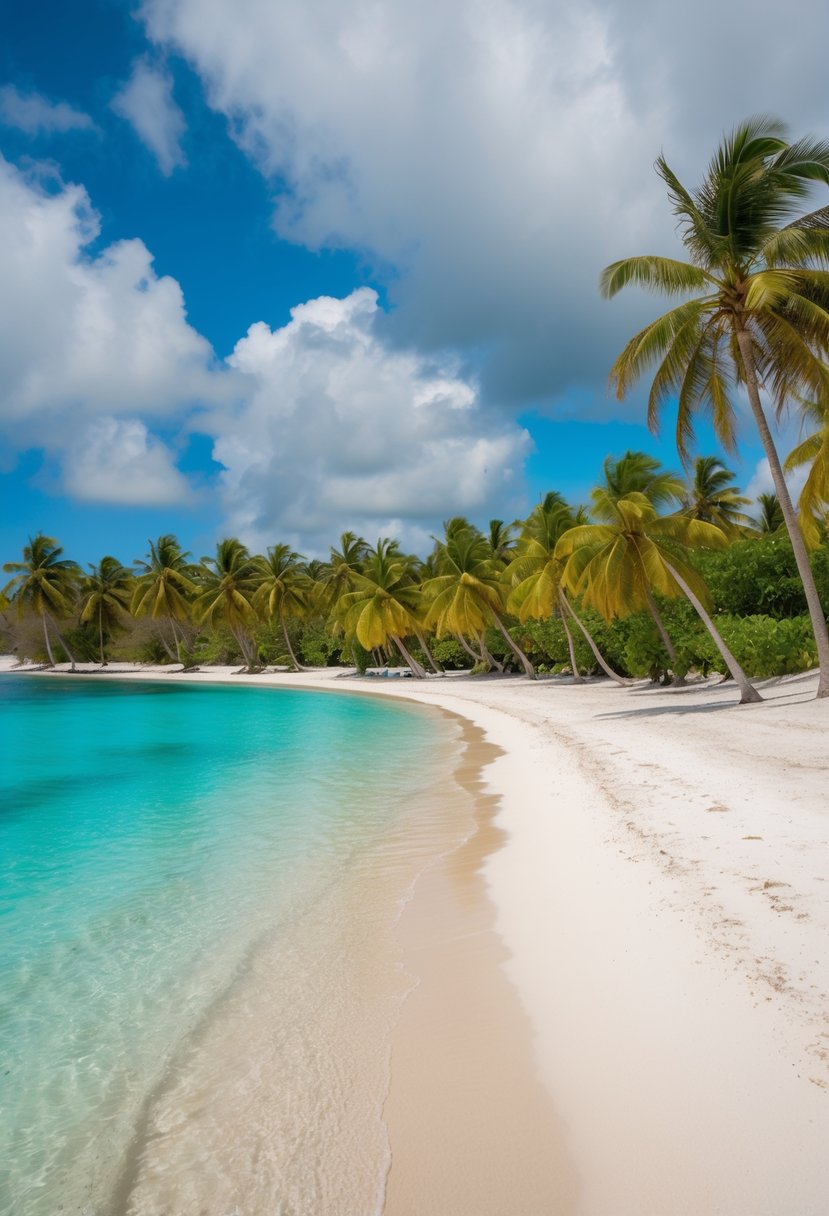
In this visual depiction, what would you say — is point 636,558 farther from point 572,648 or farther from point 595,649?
point 572,648

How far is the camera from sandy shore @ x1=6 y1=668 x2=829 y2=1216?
228 centimetres

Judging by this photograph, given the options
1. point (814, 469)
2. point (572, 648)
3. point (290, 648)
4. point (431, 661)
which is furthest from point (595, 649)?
point (290, 648)

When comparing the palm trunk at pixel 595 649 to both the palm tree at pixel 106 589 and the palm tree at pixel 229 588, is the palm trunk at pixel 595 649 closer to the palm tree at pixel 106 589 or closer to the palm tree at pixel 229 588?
the palm tree at pixel 229 588

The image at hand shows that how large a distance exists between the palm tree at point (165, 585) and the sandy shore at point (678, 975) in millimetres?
47567

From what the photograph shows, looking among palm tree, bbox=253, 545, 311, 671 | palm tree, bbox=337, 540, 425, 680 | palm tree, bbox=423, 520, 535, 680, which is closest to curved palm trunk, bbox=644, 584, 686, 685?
palm tree, bbox=423, 520, 535, 680

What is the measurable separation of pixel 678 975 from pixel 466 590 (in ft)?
85.1

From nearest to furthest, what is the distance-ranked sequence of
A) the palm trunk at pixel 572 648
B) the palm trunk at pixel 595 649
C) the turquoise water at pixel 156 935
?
the turquoise water at pixel 156 935 → the palm trunk at pixel 595 649 → the palm trunk at pixel 572 648

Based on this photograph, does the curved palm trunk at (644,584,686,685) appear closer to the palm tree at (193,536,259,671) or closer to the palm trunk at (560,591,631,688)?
the palm trunk at (560,591,631,688)

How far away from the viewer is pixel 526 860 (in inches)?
245

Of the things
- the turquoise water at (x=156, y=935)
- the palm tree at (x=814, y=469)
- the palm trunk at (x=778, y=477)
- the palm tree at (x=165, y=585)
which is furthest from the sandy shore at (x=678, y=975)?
the palm tree at (x=165, y=585)

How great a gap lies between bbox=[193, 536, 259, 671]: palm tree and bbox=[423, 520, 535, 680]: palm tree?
67.0 feet

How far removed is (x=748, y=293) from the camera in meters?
12.3

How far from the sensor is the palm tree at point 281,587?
4609 centimetres

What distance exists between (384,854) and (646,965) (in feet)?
12.0
